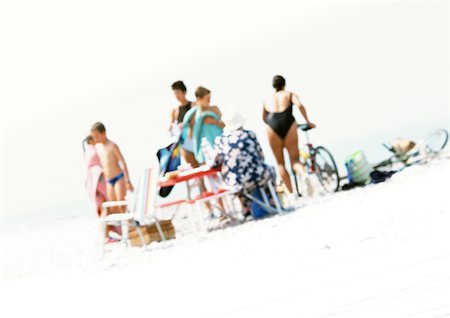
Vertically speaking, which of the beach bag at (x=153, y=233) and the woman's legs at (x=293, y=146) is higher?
the woman's legs at (x=293, y=146)

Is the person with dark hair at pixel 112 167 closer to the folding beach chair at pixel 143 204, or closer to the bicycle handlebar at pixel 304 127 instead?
the folding beach chair at pixel 143 204

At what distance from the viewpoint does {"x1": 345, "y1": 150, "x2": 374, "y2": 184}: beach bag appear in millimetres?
9672

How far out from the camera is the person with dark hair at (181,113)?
986cm

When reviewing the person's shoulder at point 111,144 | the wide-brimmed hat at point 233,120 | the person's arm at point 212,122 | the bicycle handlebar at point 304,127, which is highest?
the person's shoulder at point 111,144

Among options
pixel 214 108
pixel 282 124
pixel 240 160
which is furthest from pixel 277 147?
pixel 240 160

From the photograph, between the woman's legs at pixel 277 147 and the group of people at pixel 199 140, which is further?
the woman's legs at pixel 277 147

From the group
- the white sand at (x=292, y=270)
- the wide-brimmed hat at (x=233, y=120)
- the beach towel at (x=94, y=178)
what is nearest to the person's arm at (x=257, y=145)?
the wide-brimmed hat at (x=233, y=120)

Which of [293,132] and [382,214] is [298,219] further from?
[293,132]

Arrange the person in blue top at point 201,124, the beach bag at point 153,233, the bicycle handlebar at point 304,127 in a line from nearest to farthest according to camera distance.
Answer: the beach bag at point 153,233
the person in blue top at point 201,124
the bicycle handlebar at point 304,127

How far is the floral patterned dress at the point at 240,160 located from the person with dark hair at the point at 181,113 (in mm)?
1415

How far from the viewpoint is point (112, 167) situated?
9.70 meters

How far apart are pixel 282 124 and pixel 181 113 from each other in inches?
52.4

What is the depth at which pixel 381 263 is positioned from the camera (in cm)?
393

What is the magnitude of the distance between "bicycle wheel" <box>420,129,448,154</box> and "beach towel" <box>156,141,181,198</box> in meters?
3.50
